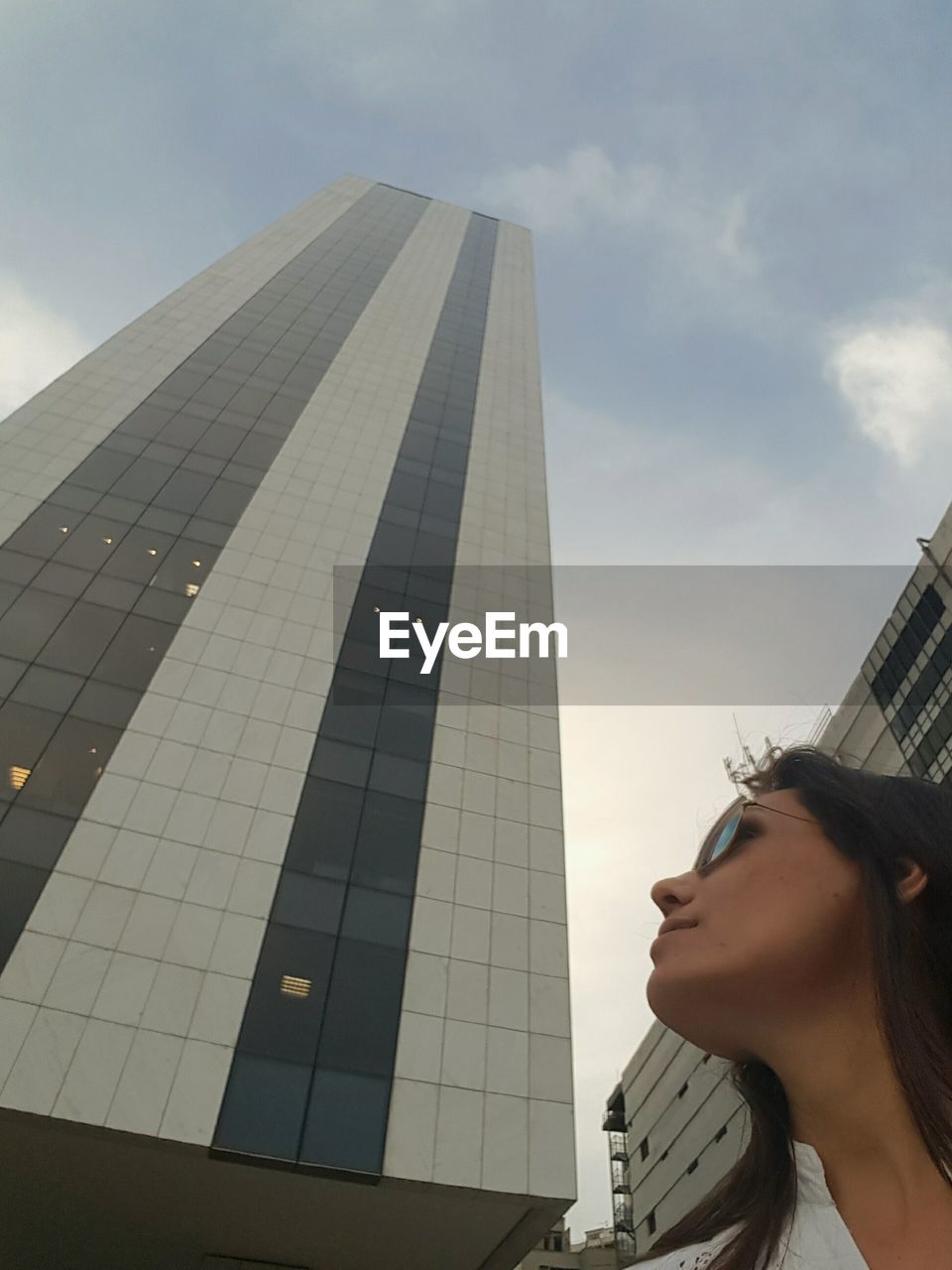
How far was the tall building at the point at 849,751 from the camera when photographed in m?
33.4

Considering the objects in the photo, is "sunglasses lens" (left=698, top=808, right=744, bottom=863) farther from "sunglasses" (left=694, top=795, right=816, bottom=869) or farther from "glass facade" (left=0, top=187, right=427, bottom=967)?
"glass facade" (left=0, top=187, right=427, bottom=967)

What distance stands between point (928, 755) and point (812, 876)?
118ft

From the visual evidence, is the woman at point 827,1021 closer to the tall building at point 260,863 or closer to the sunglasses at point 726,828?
the sunglasses at point 726,828

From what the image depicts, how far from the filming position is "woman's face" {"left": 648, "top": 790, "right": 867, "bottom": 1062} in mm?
3033

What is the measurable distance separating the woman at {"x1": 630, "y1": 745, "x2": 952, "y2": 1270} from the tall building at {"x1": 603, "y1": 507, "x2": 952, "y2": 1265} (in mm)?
29526

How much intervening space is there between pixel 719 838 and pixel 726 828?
82mm

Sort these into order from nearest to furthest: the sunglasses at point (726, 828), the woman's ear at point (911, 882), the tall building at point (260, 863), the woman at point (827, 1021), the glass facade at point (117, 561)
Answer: the woman at point (827, 1021), the woman's ear at point (911, 882), the sunglasses at point (726, 828), the tall building at point (260, 863), the glass facade at point (117, 561)

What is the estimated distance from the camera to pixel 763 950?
9.89 feet

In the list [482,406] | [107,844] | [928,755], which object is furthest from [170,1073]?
[928,755]

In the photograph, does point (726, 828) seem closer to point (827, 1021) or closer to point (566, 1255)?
point (827, 1021)

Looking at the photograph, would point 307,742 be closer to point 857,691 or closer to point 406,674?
point 406,674

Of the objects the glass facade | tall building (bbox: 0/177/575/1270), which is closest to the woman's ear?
tall building (bbox: 0/177/575/1270)

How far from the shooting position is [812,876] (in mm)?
3260

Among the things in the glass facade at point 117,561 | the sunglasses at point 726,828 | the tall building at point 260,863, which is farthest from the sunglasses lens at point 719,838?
the glass facade at point 117,561
